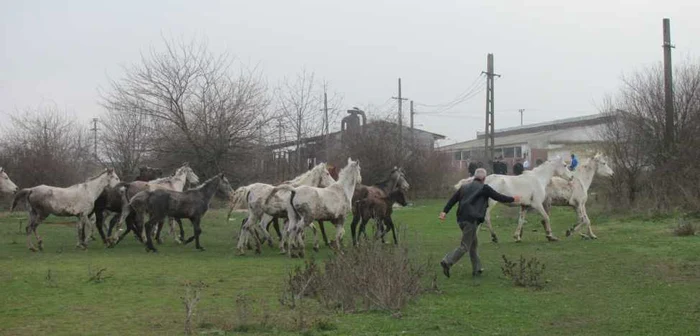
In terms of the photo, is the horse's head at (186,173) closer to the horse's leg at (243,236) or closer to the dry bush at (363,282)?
the horse's leg at (243,236)

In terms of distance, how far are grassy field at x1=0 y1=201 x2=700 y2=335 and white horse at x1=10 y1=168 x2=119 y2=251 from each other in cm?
69

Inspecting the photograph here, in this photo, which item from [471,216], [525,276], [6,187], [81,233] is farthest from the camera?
[6,187]

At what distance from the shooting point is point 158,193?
16.4 metres


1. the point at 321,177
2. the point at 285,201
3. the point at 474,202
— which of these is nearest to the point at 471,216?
the point at 474,202

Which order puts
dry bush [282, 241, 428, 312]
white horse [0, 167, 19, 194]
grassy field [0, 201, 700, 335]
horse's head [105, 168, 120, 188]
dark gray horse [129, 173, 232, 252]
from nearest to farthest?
grassy field [0, 201, 700, 335] < dry bush [282, 241, 428, 312] < dark gray horse [129, 173, 232, 252] < horse's head [105, 168, 120, 188] < white horse [0, 167, 19, 194]

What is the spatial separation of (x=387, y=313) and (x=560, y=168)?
10609 millimetres

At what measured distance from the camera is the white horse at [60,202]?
16.8 metres

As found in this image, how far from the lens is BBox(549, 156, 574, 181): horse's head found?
1764 centimetres

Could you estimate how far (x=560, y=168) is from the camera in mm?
17734

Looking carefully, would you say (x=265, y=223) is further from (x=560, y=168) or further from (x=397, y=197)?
(x=560, y=168)

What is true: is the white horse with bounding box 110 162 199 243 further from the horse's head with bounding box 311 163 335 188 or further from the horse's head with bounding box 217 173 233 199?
the horse's head with bounding box 311 163 335 188

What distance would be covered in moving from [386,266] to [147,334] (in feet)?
10.2

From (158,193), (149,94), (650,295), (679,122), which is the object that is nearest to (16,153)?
(149,94)

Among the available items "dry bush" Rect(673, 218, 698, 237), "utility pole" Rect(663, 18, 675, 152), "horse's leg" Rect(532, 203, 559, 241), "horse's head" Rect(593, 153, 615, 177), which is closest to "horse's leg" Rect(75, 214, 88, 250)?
"horse's leg" Rect(532, 203, 559, 241)
